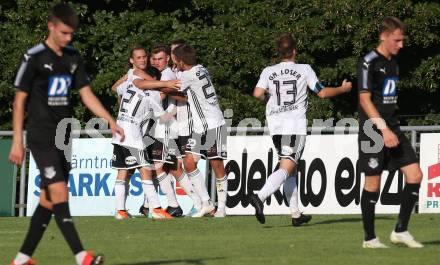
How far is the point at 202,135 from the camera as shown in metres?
16.6

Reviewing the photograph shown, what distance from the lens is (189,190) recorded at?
17422mm

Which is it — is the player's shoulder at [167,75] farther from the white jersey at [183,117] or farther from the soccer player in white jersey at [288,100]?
the soccer player in white jersey at [288,100]

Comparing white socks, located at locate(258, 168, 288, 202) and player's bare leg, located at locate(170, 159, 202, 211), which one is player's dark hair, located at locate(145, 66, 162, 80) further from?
white socks, located at locate(258, 168, 288, 202)

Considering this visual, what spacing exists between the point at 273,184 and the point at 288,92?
1.20 metres

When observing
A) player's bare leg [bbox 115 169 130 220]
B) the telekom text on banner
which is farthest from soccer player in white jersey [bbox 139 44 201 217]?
the telekom text on banner

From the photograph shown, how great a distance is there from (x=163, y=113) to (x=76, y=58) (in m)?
7.76

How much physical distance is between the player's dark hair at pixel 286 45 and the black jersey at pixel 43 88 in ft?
16.8

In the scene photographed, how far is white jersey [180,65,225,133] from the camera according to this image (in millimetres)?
16359

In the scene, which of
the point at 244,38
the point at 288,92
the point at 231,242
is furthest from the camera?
the point at 244,38

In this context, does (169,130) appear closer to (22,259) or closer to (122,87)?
(122,87)

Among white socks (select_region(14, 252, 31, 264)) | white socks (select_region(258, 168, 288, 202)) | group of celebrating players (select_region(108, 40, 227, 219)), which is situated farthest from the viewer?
group of celebrating players (select_region(108, 40, 227, 219))

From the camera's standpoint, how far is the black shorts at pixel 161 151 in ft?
57.7

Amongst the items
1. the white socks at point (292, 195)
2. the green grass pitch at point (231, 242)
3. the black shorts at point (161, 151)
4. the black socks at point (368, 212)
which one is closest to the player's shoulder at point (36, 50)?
the green grass pitch at point (231, 242)

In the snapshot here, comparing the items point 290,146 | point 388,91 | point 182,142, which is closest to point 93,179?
point 182,142
